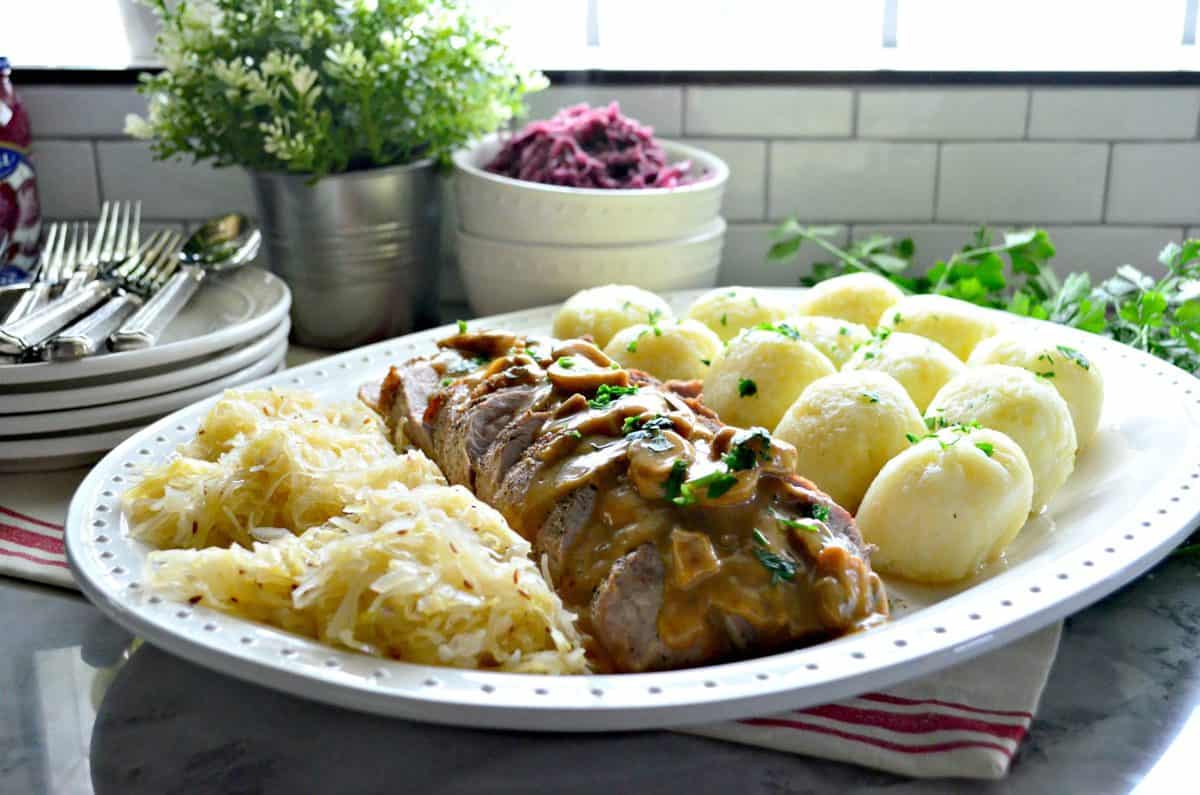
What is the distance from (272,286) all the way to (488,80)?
559 mm

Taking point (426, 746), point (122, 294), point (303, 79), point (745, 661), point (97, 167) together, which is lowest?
point (426, 746)

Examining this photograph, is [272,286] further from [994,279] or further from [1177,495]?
[1177,495]

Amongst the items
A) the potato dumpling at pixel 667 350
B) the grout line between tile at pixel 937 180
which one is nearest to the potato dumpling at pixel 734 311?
the potato dumpling at pixel 667 350

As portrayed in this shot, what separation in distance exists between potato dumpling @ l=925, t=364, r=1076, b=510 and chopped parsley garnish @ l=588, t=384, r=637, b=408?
16.0 inches

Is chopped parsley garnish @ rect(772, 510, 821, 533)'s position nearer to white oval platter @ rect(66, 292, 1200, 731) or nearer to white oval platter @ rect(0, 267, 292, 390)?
white oval platter @ rect(66, 292, 1200, 731)

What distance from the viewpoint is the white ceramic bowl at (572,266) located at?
7.47 feet

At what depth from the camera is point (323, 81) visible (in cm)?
222

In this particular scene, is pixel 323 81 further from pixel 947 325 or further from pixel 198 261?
pixel 947 325

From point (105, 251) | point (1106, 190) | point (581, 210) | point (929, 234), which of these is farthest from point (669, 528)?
point (1106, 190)

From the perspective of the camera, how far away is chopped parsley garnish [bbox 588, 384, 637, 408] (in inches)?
58.8

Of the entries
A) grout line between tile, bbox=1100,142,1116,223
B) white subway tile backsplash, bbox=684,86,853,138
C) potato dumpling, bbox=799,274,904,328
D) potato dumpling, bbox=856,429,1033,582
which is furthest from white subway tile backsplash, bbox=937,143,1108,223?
potato dumpling, bbox=856,429,1033,582

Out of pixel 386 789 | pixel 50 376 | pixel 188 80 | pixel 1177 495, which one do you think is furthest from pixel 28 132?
pixel 1177 495

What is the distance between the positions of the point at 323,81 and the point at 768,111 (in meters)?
0.97

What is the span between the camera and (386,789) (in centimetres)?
118
